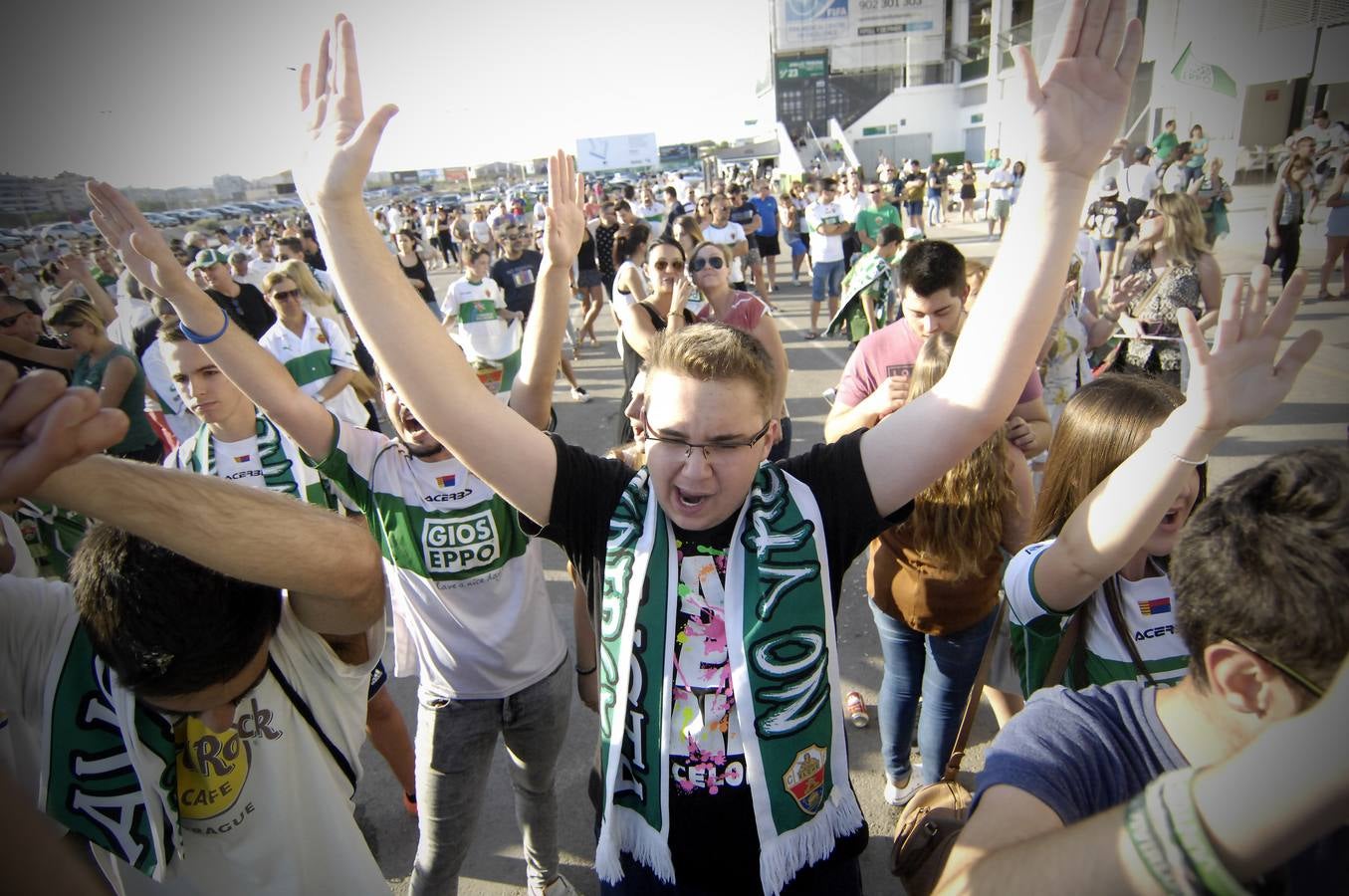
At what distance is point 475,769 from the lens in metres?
2.10

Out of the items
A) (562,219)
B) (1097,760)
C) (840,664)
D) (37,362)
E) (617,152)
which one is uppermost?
(617,152)

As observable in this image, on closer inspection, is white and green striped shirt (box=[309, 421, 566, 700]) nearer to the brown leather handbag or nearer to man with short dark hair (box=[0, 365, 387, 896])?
man with short dark hair (box=[0, 365, 387, 896])

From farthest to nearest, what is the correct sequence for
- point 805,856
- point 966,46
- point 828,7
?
1. point 828,7
2. point 966,46
3. point 805,856

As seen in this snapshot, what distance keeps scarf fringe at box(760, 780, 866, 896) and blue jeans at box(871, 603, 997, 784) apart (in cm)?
108

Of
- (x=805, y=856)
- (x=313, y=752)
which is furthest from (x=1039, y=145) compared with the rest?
(x=313, y=752)

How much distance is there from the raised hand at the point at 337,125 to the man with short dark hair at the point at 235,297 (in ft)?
17.7

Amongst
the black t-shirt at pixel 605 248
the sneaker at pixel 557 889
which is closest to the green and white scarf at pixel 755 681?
the sneaker at pixel 557 889

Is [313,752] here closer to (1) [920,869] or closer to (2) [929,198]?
(1) [920,869]

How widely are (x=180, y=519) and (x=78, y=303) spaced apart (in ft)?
14.1

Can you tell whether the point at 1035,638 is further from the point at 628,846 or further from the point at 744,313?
the point at 744,313

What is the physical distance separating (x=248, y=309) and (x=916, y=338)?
5.90m

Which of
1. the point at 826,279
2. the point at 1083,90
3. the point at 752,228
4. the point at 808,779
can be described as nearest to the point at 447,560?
the point at 808,779

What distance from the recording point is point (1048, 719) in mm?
991

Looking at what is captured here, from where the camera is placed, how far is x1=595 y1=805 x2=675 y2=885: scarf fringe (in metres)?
1.30
